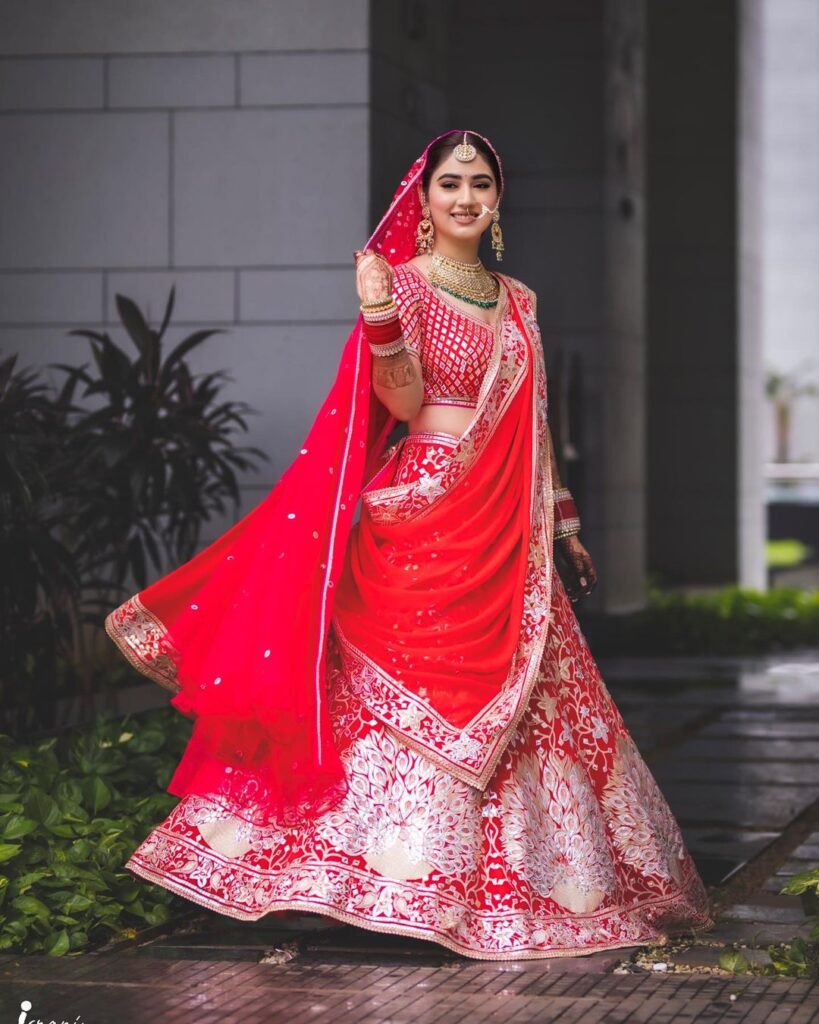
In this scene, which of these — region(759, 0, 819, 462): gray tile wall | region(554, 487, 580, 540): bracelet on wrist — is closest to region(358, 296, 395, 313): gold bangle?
region(554, 487, 580, 540): bracelet on wrist

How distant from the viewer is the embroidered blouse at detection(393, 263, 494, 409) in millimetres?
4426

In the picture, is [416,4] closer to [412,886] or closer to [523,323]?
[523,323]

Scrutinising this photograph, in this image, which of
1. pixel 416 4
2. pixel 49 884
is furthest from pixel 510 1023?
pixel 416 4

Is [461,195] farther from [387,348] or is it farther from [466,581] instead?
[466,581]

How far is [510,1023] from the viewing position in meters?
3.52

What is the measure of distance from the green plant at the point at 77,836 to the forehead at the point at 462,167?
1905 mm

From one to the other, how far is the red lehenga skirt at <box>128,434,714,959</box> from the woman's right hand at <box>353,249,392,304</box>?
0.44m

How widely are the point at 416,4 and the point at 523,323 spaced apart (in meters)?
4.17

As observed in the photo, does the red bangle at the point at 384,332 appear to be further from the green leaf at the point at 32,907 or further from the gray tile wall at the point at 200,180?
the gray tile wall at the point at 200,180

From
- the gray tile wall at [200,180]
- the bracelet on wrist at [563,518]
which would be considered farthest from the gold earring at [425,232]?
the gray tile wall at [200,180]

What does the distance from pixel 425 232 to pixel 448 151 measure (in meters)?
0.21

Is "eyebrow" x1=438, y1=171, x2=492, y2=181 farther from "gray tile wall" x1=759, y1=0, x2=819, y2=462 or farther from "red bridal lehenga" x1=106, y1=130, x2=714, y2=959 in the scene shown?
"gray tile wall" x1=759, y1=0, x2=819, y2=462

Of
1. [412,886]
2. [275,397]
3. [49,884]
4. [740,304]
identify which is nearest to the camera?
[412,886]

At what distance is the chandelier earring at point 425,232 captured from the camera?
4508mm
